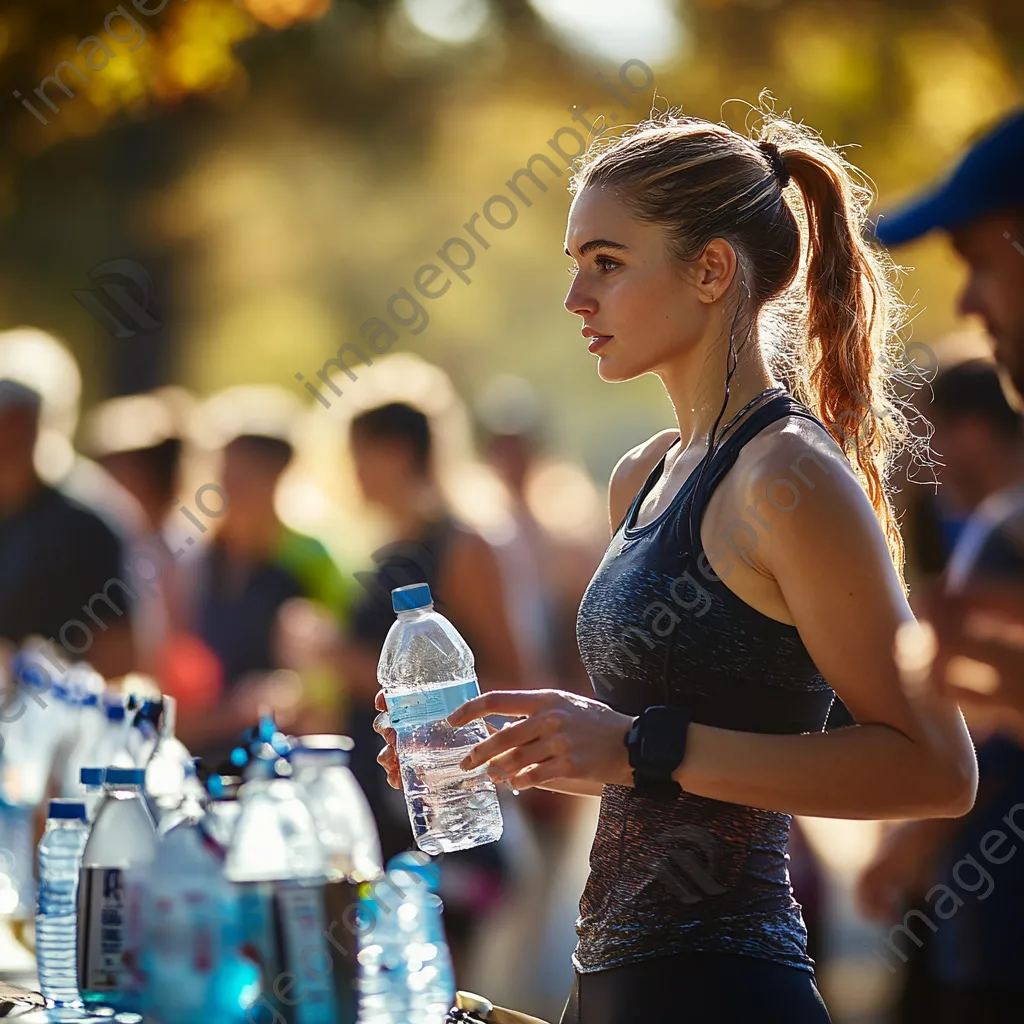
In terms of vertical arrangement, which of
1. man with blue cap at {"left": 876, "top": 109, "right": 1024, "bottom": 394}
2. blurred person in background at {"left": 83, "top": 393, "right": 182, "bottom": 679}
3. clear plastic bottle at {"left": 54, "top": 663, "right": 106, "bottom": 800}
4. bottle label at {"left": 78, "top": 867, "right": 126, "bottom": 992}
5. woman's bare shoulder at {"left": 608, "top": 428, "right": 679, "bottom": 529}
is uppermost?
blurred person in background at {"left": 83, "top": 393, "right": 182, "bottom": 679}

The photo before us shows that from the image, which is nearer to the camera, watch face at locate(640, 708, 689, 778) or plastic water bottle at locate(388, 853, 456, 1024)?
watch face at locate(640, 708, 689, 778)

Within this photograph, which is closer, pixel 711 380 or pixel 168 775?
pixel 711 380

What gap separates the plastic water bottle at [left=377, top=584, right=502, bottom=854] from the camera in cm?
149

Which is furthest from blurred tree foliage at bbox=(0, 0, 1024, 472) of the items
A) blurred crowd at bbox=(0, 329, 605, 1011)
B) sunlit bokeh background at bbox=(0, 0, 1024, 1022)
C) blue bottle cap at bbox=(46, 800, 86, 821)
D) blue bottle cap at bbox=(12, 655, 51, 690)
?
blue bottle cap at bbox=(46, 800, 86, 821)

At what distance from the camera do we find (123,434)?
4.50m

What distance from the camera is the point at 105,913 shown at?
1.52 meters

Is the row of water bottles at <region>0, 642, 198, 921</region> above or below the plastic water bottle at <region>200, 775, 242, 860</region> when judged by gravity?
above

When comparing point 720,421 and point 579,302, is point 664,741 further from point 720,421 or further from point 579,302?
point 579,302

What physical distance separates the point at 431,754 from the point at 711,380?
1.87 ft

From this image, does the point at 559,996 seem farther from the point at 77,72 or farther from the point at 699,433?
the point at 77,72

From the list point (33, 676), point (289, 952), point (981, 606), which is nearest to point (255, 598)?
point (33, 676)

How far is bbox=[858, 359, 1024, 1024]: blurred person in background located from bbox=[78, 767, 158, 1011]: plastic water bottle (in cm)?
128

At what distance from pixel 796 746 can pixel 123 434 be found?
3.68m

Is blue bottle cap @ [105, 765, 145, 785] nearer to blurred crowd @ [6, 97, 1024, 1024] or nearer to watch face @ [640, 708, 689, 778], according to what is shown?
blurred crowd @ [6, 97, 1024, 1024]
